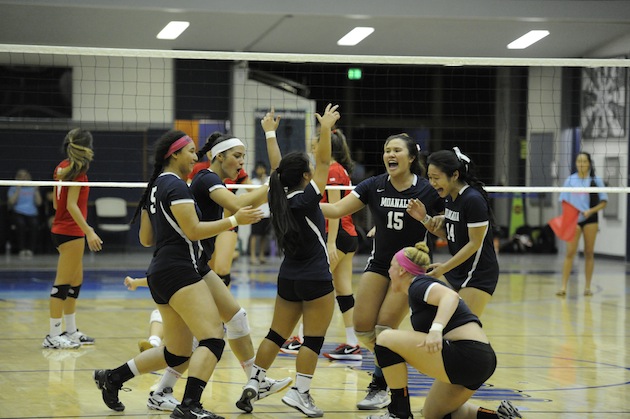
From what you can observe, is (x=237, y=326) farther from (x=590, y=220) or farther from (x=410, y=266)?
(x=590, y=220)

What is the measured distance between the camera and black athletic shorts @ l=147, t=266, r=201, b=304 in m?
5.07

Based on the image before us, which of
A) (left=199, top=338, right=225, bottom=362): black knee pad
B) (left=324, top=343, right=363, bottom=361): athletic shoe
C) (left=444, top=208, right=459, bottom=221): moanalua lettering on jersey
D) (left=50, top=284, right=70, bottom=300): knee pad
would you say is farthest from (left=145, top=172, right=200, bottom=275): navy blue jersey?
(left=50, top=284, right=70, bottom=300): knee pad

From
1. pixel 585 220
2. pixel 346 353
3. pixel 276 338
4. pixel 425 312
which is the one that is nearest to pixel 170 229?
pixel 276 338

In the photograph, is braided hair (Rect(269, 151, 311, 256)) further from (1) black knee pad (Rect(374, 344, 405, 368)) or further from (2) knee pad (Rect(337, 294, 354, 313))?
(2) knee pad (Rect(337, 294, 354, 313))

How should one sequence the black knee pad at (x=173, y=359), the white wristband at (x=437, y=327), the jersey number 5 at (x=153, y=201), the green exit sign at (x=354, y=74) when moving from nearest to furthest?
the white wristband at (x=437, y=327)
the jersey number 5 at (x=153, y=201)
the black knee pad at (x=173, y=359)
the green exit sign at (x=354, y=74)

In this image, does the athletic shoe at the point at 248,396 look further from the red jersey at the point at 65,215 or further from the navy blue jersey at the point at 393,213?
the red jersey at the point at 65,215

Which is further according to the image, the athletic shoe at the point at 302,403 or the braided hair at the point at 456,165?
the braided hair at the point at 456,165

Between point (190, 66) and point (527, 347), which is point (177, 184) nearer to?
point (527, 347)

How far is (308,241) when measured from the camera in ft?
17.7

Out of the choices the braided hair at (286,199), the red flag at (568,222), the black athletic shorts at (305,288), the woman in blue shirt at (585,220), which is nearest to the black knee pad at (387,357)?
the black athletic shorts at (305,288)

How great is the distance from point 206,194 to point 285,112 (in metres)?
12.1

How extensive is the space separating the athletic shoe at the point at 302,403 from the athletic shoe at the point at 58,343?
297 centimetres

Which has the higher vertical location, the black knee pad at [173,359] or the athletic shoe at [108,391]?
the black knee pad at [173,359]

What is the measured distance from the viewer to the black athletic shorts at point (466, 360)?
483 centimetres
